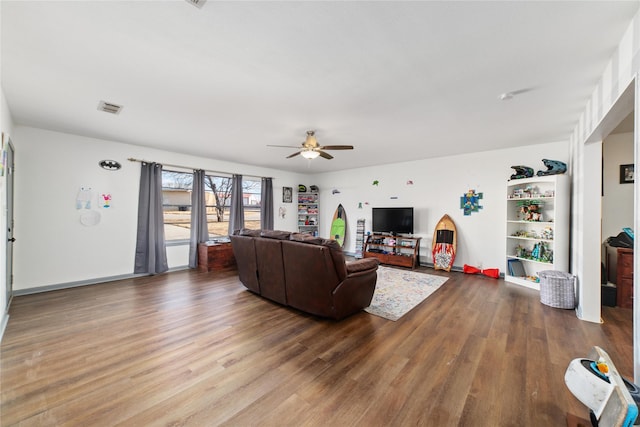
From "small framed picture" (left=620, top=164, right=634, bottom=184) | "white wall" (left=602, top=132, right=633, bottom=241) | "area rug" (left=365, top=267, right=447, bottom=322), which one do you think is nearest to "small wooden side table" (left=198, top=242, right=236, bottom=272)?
"area rug" (left=365, top=267, right=447, bottom=322)

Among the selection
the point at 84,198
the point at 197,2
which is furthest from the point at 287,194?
the point at 197,2

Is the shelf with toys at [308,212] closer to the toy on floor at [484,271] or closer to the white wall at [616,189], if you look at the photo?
the toy on floor at [484,271]

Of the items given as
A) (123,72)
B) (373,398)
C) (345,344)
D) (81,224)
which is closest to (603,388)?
(373,398)

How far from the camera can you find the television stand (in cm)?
574

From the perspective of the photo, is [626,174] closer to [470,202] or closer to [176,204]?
[470,202]

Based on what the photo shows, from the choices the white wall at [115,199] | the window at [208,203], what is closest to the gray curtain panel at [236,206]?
the window at [208,203]

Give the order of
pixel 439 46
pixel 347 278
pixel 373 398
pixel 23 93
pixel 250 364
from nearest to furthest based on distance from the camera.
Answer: pixel 373 398 < pixel 439 46 < pixel 250 364 < pixel 23 93 < pixel 347 278

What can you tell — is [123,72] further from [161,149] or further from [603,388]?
[603,388]

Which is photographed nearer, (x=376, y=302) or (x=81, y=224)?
(x=376, y=302)

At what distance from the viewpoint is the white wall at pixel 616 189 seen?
3.76 metres

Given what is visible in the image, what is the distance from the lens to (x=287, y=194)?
762 centimetres

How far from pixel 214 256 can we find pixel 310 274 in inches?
128

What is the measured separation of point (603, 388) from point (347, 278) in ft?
6.42

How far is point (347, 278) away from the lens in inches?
113
